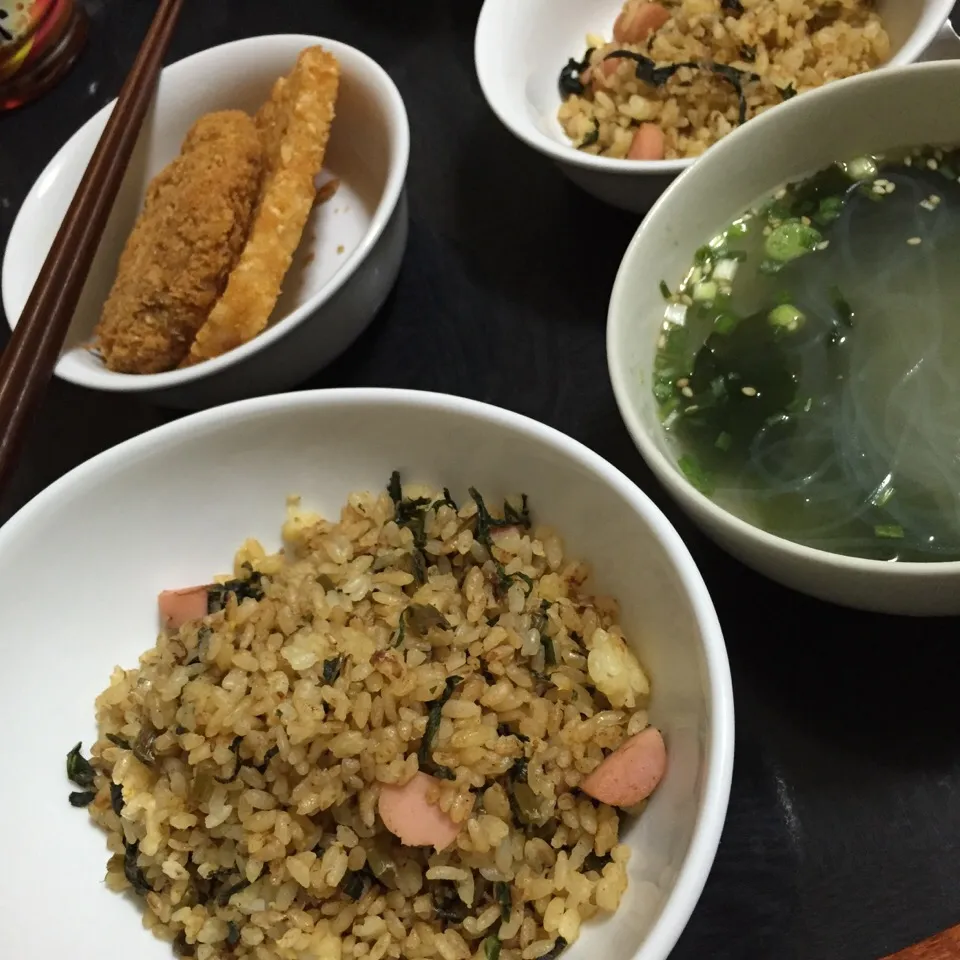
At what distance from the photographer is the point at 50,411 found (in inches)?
68.4

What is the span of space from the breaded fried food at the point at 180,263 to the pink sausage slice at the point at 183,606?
0.47 meters

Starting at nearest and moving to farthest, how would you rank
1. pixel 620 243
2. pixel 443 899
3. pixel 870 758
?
pixel 443 899 < pixel 870 758 < pixel 620 243

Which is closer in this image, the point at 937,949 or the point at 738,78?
the point at 937,949

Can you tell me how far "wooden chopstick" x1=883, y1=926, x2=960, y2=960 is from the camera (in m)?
0.95

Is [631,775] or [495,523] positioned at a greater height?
[495,523]

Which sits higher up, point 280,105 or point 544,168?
point 280,105

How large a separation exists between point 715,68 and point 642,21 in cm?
24

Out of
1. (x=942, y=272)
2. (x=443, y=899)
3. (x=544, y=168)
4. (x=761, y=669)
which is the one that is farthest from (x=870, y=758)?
(x=544, y=168)

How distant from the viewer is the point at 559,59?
188cm

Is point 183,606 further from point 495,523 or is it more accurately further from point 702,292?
point 702,292

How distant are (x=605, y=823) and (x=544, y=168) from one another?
4.22ft

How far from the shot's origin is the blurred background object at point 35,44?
6.86 feet

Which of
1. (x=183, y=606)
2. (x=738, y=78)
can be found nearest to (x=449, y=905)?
(x=183, y=606)

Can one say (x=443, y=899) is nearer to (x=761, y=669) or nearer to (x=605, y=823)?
(x=605, y=823)
